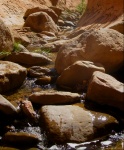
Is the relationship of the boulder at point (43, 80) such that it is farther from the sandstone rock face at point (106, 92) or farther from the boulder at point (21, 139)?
the boulder at point (21, 139)

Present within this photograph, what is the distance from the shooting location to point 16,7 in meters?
15.3

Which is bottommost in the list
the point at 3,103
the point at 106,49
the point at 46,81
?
the point at 3,103

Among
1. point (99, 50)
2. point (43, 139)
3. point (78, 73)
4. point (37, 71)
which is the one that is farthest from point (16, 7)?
point (43, 139)

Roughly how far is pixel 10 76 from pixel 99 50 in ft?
5.58

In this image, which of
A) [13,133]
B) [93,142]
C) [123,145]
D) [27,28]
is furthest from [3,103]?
[27,28]

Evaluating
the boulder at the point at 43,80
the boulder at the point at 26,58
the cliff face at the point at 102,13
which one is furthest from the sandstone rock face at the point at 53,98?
the cliff face at the point at 102,13

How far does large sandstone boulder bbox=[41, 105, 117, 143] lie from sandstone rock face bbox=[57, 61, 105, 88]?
3.47 feet

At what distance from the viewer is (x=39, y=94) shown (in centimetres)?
447

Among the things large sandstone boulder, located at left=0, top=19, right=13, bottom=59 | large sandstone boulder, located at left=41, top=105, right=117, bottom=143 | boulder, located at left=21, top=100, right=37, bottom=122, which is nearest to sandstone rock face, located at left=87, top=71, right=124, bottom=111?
large sandstone boulder, located at left=41, top=105, right=117, bottom=143

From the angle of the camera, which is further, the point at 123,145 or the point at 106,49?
the point at 106,49

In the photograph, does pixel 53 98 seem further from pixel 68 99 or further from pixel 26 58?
pixel 26 58

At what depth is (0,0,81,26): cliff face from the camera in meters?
13.1

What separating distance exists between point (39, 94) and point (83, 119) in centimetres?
91

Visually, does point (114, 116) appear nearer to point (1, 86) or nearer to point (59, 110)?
point (59, 110)
